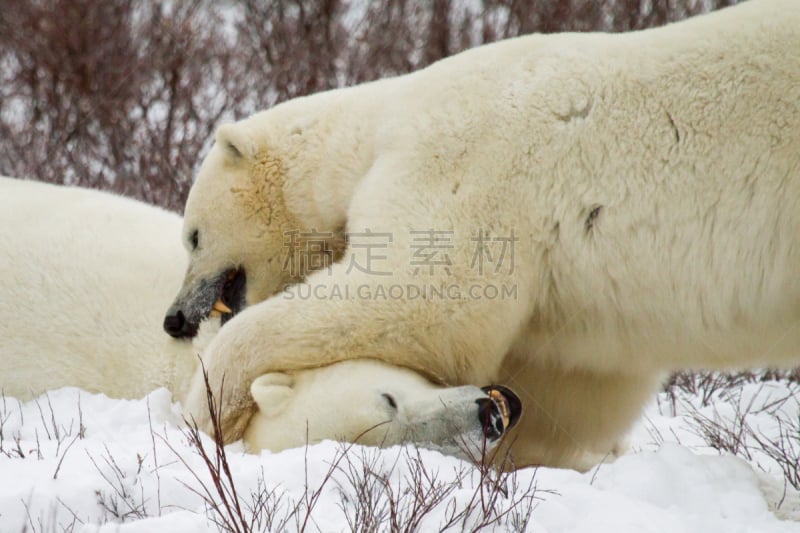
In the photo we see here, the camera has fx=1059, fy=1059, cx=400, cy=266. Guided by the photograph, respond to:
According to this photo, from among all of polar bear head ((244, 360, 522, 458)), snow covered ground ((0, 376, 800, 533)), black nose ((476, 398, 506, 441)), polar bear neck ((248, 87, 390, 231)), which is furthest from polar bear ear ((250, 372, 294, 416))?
polar bear neck ((248, 87, 390, 231))

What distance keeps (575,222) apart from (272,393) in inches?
42.6

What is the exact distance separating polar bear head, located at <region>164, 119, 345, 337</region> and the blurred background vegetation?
2.49 meters

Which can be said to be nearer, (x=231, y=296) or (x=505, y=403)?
(x=505, y=403)

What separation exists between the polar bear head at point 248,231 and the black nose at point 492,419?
1.10 meters

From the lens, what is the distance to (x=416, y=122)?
140 inches

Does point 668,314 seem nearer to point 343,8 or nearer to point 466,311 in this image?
point 466,311

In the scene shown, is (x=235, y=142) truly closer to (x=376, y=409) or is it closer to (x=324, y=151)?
(x=324, y=151)

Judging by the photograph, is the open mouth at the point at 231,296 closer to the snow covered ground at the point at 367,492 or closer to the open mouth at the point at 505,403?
the snow covered ground at the point at 367,492

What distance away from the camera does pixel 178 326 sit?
404 cm

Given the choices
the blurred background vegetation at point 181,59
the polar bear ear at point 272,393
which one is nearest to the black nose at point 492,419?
the polar bear ear at point 272,393

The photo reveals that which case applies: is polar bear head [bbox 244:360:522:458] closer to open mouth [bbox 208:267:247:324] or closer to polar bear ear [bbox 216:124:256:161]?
open mouth [bbox 208:267:247:324]

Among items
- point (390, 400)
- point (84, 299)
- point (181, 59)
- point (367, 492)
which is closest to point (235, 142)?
point (84, 299)

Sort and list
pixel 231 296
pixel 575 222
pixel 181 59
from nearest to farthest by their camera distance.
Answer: pixel 575 222
pixel 231 296
pixel 181 59

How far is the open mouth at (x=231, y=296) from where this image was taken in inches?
165
